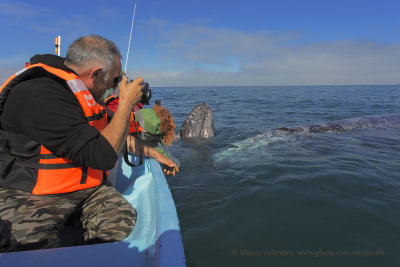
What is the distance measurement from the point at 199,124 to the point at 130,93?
6.97m

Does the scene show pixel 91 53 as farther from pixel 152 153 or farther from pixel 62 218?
pixel 152 153

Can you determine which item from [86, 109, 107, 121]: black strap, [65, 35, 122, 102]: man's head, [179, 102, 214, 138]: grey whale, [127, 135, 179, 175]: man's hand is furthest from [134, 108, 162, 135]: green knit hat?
[179, 102, 214, 138]: grey whale

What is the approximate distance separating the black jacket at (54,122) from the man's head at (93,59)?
319 millimetres

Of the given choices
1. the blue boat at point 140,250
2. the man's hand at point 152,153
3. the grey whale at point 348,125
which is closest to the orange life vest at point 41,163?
the blue boat at point 140,250

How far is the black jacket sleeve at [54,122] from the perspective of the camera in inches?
73.7

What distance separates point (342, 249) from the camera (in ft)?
9.41

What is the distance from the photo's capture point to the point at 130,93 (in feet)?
7.52

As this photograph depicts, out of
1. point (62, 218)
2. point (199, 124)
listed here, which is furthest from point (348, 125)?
point (62, 218)

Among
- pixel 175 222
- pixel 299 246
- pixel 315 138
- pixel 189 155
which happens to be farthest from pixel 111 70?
pixel 315 138

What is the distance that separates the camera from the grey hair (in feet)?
7.35

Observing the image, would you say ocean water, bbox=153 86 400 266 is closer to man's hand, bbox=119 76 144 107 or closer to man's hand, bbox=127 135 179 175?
man's hand, bbox=127 135 179 175

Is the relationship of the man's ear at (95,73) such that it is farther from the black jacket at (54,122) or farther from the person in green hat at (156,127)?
the person in green hat at (156,127)

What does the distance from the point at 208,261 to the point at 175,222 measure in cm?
79

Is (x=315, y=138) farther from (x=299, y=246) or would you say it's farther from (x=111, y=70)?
(x=111, y=70)
